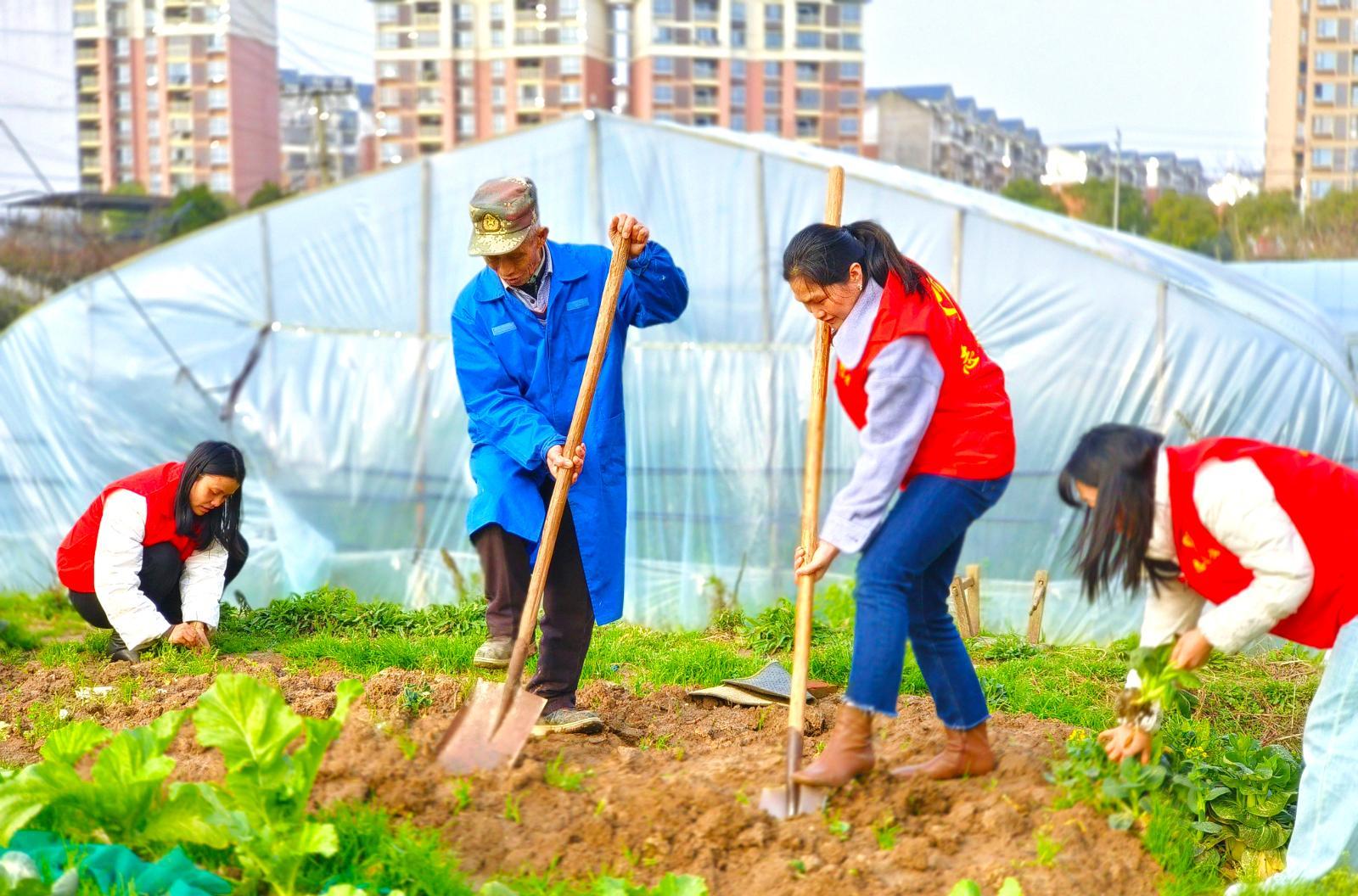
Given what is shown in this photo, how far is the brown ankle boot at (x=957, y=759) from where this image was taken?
3.74 meters

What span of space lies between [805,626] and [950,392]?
780 millimetres

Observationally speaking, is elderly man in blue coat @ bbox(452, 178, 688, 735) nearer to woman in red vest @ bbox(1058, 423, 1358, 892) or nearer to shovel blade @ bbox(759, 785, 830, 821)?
shovel blade @ bbox(759, 785, 830, 821)

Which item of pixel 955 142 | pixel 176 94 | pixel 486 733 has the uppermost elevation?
pixel 176 94

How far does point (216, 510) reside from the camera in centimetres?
558

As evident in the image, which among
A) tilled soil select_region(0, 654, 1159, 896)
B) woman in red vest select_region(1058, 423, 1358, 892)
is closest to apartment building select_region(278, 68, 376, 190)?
tilled soil select_region(0, 654, 1159, 896)

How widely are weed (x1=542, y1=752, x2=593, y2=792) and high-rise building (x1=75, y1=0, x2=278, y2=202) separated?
40.7 metres

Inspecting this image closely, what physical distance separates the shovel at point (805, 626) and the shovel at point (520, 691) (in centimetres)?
65

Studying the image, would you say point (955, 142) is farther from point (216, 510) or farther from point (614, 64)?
point (216, 510)

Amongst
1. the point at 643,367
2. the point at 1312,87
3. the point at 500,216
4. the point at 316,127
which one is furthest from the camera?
the point at 316,127

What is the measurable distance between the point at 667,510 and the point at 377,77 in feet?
182

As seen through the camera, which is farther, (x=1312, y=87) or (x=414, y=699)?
(x=1312, y=87)

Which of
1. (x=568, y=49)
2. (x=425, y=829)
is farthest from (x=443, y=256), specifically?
(x=568, y=49)

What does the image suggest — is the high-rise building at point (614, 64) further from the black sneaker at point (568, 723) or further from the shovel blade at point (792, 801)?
the shovel blade at point (792, 801)

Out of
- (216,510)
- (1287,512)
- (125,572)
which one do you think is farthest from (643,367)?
(1287,512)
